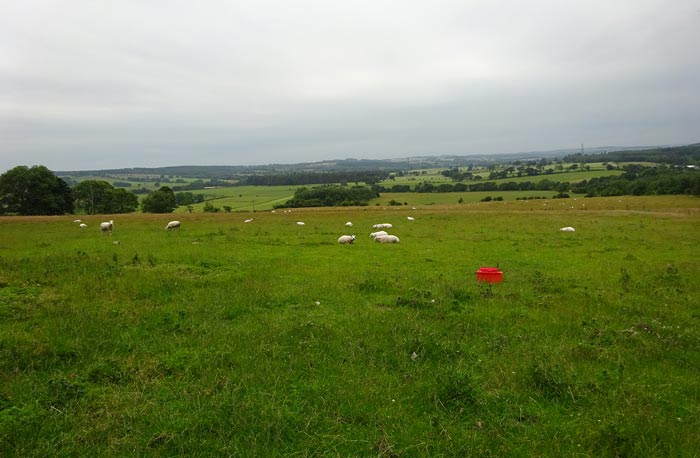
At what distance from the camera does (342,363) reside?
279 inches

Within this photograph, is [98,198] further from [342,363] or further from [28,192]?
[342,363]

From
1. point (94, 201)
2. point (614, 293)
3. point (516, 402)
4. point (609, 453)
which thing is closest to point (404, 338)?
point (516, 402)

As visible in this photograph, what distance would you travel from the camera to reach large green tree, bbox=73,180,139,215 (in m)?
77.6

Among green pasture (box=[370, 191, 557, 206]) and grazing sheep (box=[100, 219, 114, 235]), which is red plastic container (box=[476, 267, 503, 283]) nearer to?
grazing sheep (box=[100, 219, 114, 235])

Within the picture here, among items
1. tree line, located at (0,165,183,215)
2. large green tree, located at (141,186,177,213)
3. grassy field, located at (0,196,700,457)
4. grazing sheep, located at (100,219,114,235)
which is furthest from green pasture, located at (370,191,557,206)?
grassy field, located at (0,196,700,457)

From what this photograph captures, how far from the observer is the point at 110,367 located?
680 centimetres

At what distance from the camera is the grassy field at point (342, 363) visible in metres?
5.12

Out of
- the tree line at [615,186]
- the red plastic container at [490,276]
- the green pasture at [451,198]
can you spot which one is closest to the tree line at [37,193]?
the green pasture at [451,198]

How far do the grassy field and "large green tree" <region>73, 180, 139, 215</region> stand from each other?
7397 cm

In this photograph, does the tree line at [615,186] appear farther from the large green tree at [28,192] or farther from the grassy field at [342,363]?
the large green tree at [28,192]

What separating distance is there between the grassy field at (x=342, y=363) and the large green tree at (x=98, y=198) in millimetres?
73974

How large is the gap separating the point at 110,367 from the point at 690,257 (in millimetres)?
23545

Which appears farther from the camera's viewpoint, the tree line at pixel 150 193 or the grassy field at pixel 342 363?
the tree line at pixel 150 193

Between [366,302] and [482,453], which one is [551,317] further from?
[482,453]
